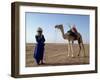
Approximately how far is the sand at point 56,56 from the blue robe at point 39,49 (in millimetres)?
33

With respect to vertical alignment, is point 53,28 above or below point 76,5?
below

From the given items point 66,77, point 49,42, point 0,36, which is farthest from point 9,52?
point 66,77

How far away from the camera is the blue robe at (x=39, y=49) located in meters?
1.94

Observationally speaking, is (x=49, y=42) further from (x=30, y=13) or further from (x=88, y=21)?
(x=88, y=21)

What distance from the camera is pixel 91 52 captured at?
7.13 feet

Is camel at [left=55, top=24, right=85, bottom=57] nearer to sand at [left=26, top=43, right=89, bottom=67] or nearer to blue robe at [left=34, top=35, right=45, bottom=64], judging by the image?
sand at [left=26, top=43, right=89, bottom=67]

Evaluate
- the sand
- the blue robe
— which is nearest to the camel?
the sand

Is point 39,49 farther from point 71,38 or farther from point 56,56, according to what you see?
point 71,38

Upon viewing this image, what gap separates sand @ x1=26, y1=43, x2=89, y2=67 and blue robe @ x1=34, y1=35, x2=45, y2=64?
0.11 ft

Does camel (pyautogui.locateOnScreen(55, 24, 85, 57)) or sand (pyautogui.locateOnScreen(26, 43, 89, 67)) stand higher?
camel (pyautogui.locateOnScreen(55, 24, 85, 57))

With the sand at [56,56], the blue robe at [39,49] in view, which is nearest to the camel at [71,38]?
the sand at [56,56]

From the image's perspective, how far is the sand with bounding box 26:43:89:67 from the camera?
1908mm

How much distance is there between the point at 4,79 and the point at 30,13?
0.57m

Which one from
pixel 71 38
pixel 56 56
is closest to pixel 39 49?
pixel 56 56
